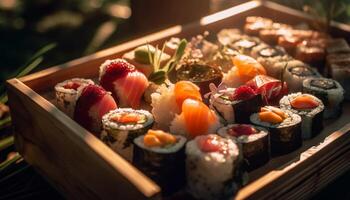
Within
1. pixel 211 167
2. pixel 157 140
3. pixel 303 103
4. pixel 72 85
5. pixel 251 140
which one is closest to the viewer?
pixel 211 167

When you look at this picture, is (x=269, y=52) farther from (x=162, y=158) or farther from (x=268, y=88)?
(x=162, y=158)

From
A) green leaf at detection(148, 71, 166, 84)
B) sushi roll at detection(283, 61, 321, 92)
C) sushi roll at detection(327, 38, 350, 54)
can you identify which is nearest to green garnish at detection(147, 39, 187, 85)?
green leaf at detection(148, 71, 166, 84)

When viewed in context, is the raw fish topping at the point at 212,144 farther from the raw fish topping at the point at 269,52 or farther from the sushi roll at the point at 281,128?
the raw fish topping at the point at 269,52

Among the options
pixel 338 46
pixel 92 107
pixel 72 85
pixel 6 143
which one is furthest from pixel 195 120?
pixel 338 46

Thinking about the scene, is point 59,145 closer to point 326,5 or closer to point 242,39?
point 242,39

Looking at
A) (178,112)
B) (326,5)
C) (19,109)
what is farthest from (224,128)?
(326,5)

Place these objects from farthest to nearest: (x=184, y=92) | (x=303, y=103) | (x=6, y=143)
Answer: (x=6, y=143), (x=303, y=103), (x=184, y=92)

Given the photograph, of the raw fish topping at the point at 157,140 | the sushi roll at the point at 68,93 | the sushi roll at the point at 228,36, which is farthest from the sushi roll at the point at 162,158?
the sushi roll at the point at 228,36
